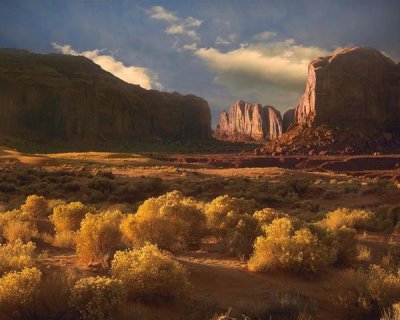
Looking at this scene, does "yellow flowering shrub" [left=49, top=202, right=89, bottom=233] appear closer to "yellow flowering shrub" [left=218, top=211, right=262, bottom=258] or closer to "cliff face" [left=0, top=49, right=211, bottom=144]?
"yellow flowering shrub" [left=218, top=211, right=262, bottom=258]

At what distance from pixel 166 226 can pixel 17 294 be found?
16.5 ft

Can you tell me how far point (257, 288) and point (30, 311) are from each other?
3780mm

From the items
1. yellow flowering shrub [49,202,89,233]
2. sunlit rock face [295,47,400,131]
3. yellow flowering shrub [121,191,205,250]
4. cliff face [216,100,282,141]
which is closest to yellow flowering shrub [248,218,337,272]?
yellow flowering shrub [121,191,205,250]

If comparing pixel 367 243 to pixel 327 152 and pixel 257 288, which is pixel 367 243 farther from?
pixel 327 152

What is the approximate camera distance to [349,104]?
84.1 metres

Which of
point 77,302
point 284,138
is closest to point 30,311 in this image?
point 77,302

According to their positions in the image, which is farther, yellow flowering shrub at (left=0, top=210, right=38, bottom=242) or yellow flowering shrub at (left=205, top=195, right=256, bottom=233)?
yellow flowering shrub at (left=205, top=195, right=256, bottom=233)

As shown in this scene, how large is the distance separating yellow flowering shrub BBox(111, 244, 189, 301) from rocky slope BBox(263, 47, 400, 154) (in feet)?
231

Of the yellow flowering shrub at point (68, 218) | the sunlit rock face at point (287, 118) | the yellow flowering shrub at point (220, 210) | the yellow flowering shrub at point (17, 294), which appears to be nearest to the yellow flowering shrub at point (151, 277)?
the yellow flowering shrub at point (17, 294)

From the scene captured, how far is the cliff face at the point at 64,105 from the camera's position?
96.9m

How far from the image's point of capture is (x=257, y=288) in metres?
7.97

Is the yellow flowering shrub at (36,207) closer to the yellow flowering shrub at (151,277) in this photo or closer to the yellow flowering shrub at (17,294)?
the yellow flowering shrub at (151,277)

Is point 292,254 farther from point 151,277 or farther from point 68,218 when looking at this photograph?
point 68,218

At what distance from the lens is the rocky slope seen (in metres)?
79.4
